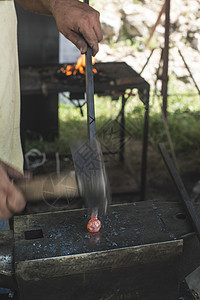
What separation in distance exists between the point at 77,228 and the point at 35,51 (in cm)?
318

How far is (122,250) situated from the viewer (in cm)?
127

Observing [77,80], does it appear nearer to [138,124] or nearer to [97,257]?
[138,124]

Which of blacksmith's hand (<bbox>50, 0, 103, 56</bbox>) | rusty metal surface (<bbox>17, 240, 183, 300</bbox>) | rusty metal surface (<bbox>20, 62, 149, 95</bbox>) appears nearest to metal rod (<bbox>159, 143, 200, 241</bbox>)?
rusty metal surface (<bbox>17, 240, 183, 300</bbox>)

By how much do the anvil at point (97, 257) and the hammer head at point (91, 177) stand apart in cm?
15

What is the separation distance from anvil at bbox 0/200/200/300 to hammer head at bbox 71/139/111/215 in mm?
147

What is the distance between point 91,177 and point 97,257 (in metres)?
0.26

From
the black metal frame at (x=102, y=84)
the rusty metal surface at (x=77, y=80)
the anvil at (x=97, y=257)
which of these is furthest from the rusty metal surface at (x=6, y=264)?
the rusty metal surface at (x=77, y=80)

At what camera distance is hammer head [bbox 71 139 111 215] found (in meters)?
1.23

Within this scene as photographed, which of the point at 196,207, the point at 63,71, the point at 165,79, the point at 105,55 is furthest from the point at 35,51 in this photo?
the point at 196,207

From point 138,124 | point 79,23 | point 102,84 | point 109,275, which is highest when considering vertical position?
point 79,23

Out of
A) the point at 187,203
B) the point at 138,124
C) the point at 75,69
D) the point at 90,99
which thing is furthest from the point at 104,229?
the point at 138,124

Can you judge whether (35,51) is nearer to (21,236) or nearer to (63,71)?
(63,71)

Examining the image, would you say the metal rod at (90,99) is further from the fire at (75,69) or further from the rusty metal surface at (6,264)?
the fire at (75,69)

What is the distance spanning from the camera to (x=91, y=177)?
1238 mm
